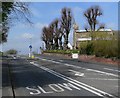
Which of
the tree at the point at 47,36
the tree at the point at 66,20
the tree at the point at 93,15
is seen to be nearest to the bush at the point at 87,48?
the tree at the point at 93,15

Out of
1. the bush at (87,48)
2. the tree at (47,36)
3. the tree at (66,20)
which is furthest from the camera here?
the tree at (47,36)

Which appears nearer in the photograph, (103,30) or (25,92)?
(25,92)

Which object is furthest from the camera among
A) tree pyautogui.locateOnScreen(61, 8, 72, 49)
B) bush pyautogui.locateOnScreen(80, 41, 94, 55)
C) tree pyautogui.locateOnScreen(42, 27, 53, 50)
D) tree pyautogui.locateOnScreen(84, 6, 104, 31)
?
tree pyautogui.locateOnScreen(42, 27, 53, 50)

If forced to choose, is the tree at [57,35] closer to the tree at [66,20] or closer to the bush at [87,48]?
the tree at [66,20]

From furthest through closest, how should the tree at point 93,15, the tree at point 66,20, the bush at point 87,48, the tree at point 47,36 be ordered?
the tree at point 47,36 → the tree at point 66,20 → the tree at point 93,15 → the bush at point 87,48

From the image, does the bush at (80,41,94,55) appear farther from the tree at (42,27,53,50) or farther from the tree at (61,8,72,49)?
the tree at (42,27,53,50)

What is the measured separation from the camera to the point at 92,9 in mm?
81312

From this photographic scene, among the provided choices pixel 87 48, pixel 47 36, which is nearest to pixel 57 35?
pixel 47 36

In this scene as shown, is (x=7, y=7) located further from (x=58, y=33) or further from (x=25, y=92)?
(x=58, y=33)

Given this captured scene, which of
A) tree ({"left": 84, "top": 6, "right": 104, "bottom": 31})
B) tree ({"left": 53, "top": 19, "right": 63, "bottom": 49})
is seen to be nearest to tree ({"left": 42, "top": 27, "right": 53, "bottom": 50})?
tree ({"left": 53, "top": 19, "right": 63, "bottom": 49})

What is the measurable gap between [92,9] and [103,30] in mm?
5700

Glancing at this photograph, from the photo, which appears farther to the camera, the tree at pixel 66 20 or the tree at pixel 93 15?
the tree at pixel 66 20

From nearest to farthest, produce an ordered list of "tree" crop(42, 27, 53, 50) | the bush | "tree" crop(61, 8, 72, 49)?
the bush, "tree" crop(61, 8, 72, 49), "tree" crop(42, 27, 53, 50)

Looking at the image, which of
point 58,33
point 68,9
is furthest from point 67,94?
point 58,33
